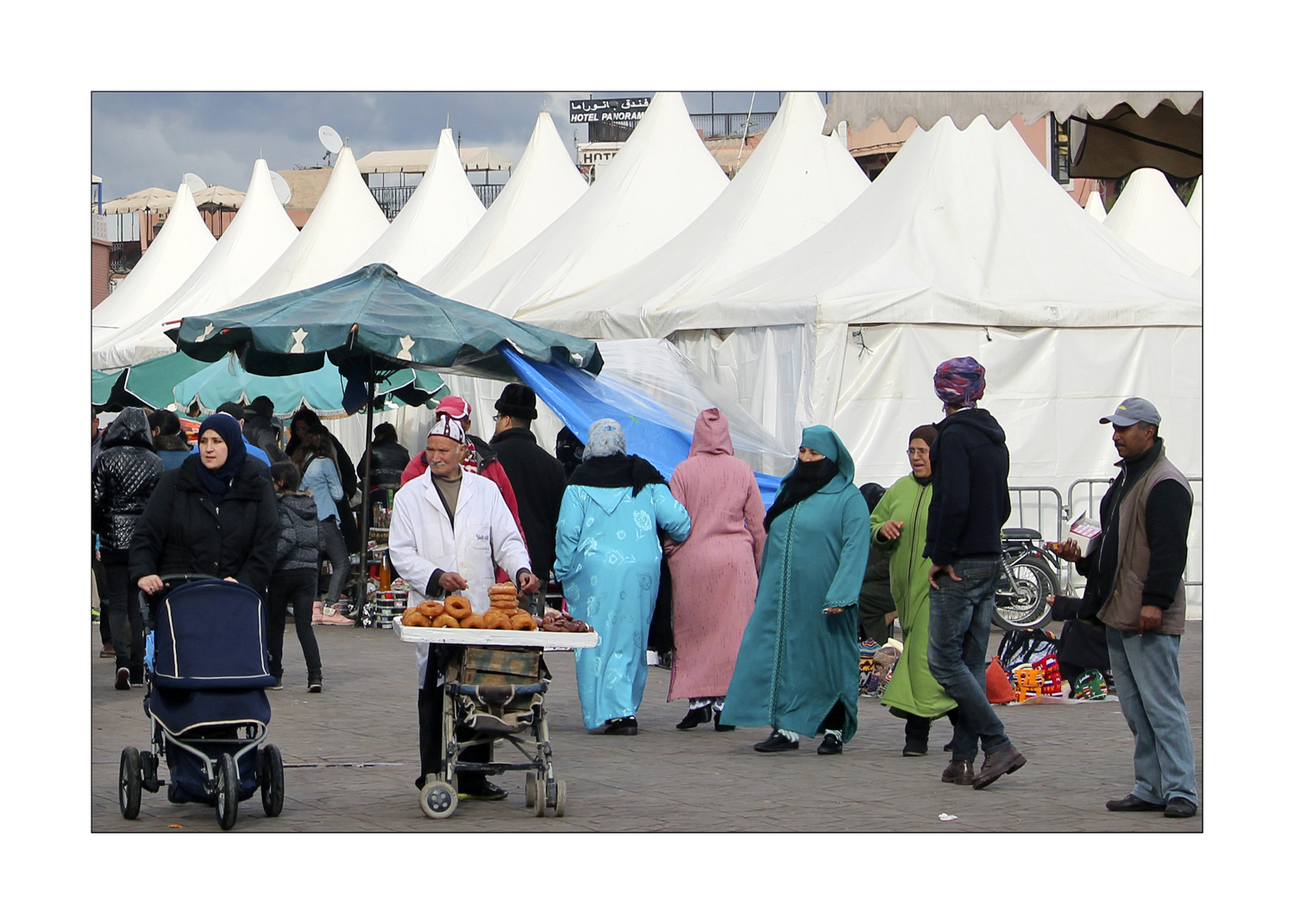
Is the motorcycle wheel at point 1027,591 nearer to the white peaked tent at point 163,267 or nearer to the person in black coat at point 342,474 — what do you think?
the person in black coat at point 342,474

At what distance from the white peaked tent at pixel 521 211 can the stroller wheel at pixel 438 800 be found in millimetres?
16028

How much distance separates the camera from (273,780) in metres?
6.21

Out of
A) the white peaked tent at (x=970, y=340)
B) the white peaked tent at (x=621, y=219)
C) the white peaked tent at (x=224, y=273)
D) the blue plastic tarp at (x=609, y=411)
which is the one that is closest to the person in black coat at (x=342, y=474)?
the blue plastic tarp at (x=609, y=411)

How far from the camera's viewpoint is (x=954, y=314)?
14.7 m

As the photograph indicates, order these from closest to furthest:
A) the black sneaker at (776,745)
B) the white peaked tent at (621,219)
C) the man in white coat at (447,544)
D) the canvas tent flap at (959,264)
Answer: the man in white coat at (447,544) < the black sneaker at (776,745) < the canvas tent flap at (959,264) < the white peaked tent at (621,219)

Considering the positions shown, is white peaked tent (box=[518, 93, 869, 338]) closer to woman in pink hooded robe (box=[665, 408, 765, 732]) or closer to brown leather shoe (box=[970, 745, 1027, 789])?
woman in pink hooded robe (box=[665, 408, 765, 732])

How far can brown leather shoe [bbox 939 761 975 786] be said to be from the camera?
7215 millimetres

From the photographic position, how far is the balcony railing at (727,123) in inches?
2250

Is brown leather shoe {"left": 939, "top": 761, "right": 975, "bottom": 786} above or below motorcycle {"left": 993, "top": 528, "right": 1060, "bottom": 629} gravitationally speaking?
below

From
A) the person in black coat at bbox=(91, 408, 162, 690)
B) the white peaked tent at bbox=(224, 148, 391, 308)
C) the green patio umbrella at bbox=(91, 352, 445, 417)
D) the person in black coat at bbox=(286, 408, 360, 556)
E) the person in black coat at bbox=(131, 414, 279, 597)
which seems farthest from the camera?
the white peaked tent at bbox=(224, 148, 391, 308)

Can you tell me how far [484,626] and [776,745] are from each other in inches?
96.6

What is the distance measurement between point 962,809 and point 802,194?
1357 cm

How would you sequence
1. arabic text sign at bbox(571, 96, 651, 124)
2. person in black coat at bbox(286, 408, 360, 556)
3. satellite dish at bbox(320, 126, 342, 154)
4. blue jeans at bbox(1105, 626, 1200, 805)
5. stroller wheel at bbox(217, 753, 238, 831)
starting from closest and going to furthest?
stroller wheel at bbox(217, 753, 238, 831)
blue jeans at bbox(1105, 626, 1200, 805)
person in black coat at bbox(286, 408, 360, 556)
satellite dish at bbox(320, 126, 342, 154)
arabic text sign at bbox(571, 96, 651, 124)

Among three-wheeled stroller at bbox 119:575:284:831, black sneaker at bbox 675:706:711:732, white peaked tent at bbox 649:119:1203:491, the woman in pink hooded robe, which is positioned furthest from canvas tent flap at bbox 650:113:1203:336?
three-wheeled stroller at bbox 119:575:284:831
